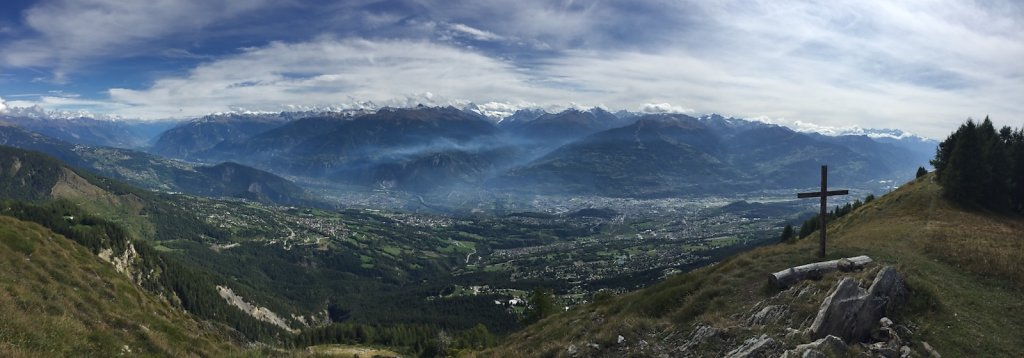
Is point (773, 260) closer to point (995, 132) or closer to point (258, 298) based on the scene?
point (995, 132)

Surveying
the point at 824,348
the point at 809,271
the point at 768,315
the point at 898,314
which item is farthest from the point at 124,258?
the point at 898,314

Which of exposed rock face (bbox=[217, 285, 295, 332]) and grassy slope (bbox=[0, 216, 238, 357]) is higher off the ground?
grassy slope (bbox=[0, 216, 238, 357])

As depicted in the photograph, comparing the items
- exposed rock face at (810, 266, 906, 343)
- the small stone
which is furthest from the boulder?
the small stone

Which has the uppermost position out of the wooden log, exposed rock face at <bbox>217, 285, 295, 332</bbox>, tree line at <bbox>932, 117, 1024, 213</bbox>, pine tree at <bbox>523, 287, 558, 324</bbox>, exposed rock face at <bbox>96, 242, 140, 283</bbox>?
tree line at <bbox>932, 117, 1024, 213</bbox>

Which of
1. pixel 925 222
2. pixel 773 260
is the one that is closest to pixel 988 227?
pixel 925 222

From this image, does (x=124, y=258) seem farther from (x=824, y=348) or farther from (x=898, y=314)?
(x=898, y=314)

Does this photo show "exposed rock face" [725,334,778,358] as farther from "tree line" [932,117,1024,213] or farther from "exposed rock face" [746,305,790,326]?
"tree line" [932,117,1024,213]

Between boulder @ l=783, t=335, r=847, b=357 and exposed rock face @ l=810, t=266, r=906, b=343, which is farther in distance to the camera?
exposed rock face @ l=810, t=266, r=906, b=343
